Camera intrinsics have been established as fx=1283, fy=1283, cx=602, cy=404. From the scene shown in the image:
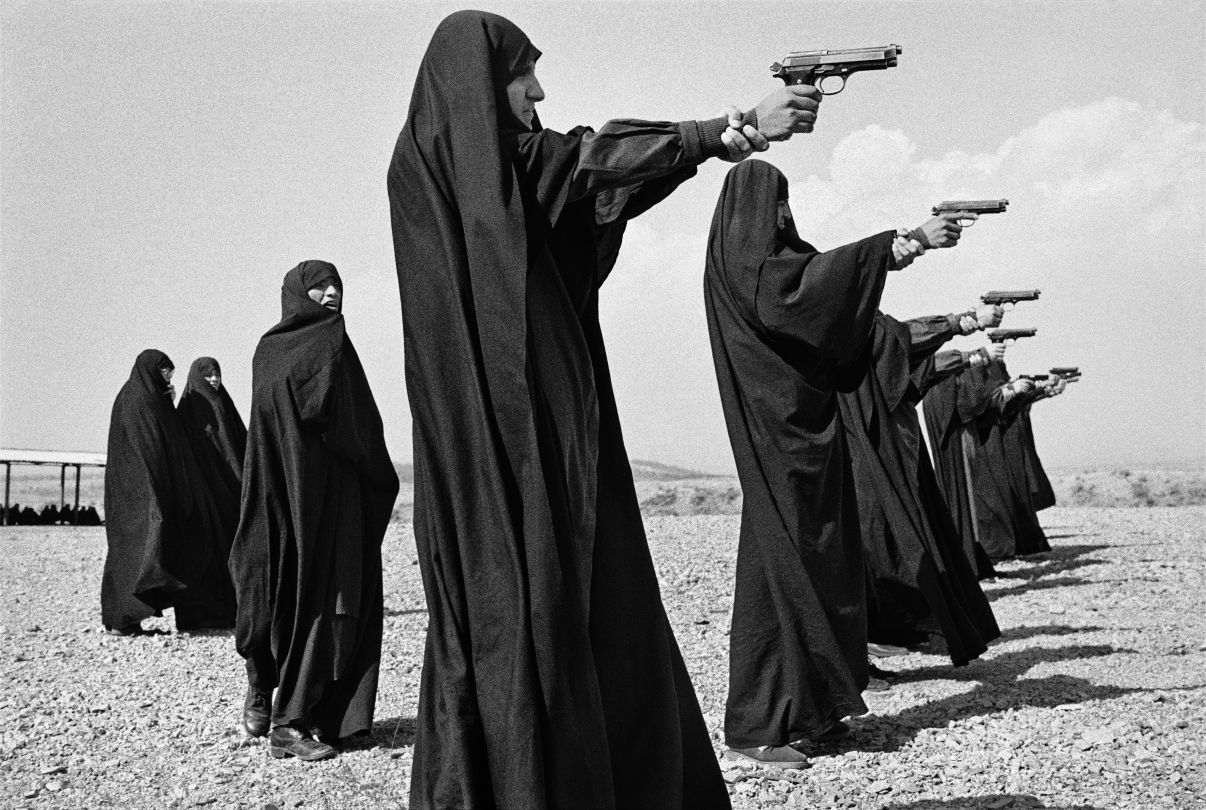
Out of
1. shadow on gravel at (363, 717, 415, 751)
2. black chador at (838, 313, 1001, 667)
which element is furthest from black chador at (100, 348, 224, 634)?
black chador at (838, 313, 1001, 667)

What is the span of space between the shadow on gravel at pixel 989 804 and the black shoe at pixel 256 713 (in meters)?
3.16

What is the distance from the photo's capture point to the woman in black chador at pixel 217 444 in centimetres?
1116

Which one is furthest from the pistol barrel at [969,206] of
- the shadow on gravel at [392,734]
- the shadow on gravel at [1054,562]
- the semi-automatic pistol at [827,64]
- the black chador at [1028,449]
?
the black chador at [1028,449]

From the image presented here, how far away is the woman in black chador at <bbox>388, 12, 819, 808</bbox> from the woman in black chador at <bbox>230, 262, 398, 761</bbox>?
3.10 m

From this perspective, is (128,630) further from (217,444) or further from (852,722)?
(852,722)

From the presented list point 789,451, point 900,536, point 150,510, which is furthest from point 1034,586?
point 150,510

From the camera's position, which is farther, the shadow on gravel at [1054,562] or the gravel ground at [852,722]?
the shadow on gravel at [1054,562]

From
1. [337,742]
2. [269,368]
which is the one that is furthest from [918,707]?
[269,368]

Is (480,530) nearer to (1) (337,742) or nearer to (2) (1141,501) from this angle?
(1) (337,742)

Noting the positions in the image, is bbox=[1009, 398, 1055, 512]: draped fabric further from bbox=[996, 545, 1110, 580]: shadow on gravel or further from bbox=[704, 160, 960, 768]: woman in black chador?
bbox=[704, 160, 960, 768]: woman in black chador

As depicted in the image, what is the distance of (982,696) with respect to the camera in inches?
255

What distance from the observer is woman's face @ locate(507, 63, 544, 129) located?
3203 millimetres

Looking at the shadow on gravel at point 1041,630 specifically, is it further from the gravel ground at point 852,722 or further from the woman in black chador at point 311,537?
the woman in black chador at point 311,537

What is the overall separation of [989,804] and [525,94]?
9.78ft
